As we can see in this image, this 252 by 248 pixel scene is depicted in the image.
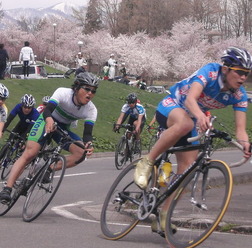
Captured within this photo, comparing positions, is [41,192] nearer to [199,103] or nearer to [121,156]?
[199,103]

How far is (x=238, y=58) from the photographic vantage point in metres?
6.48

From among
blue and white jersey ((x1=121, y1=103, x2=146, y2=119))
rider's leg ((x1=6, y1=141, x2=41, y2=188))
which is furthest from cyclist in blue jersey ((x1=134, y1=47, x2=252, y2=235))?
blue and white jersey ((x1=121, y1=103, x2=146, y2=119))

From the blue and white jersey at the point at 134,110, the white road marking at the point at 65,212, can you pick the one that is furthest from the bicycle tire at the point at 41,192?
the blue and white jersey at the point at 134,110

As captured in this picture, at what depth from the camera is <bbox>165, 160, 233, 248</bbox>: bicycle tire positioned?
5.98 meters

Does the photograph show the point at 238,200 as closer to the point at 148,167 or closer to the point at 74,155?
the point at 74,155

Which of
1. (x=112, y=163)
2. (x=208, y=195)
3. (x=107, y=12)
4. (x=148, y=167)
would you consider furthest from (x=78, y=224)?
(x=107, y=12)

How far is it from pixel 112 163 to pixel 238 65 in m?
14.6

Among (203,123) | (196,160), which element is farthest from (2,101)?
(203,123)

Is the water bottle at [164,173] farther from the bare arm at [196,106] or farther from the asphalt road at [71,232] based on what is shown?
the bare arm at [196,106]

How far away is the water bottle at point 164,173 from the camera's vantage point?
7.01 meters

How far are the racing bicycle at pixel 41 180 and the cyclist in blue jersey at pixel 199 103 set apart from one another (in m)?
1.70

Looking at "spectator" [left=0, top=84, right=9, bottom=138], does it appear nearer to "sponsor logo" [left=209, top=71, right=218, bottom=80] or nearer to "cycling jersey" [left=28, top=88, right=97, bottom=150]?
"cycling jersey" [left=28, top=88, right=97, bottom=150]

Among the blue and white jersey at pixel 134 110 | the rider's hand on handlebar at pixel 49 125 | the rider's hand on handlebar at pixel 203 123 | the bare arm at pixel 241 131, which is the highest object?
the rider's hand on handlebar at pixel 203 123

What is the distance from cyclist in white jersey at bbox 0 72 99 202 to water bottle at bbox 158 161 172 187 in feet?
5.77
